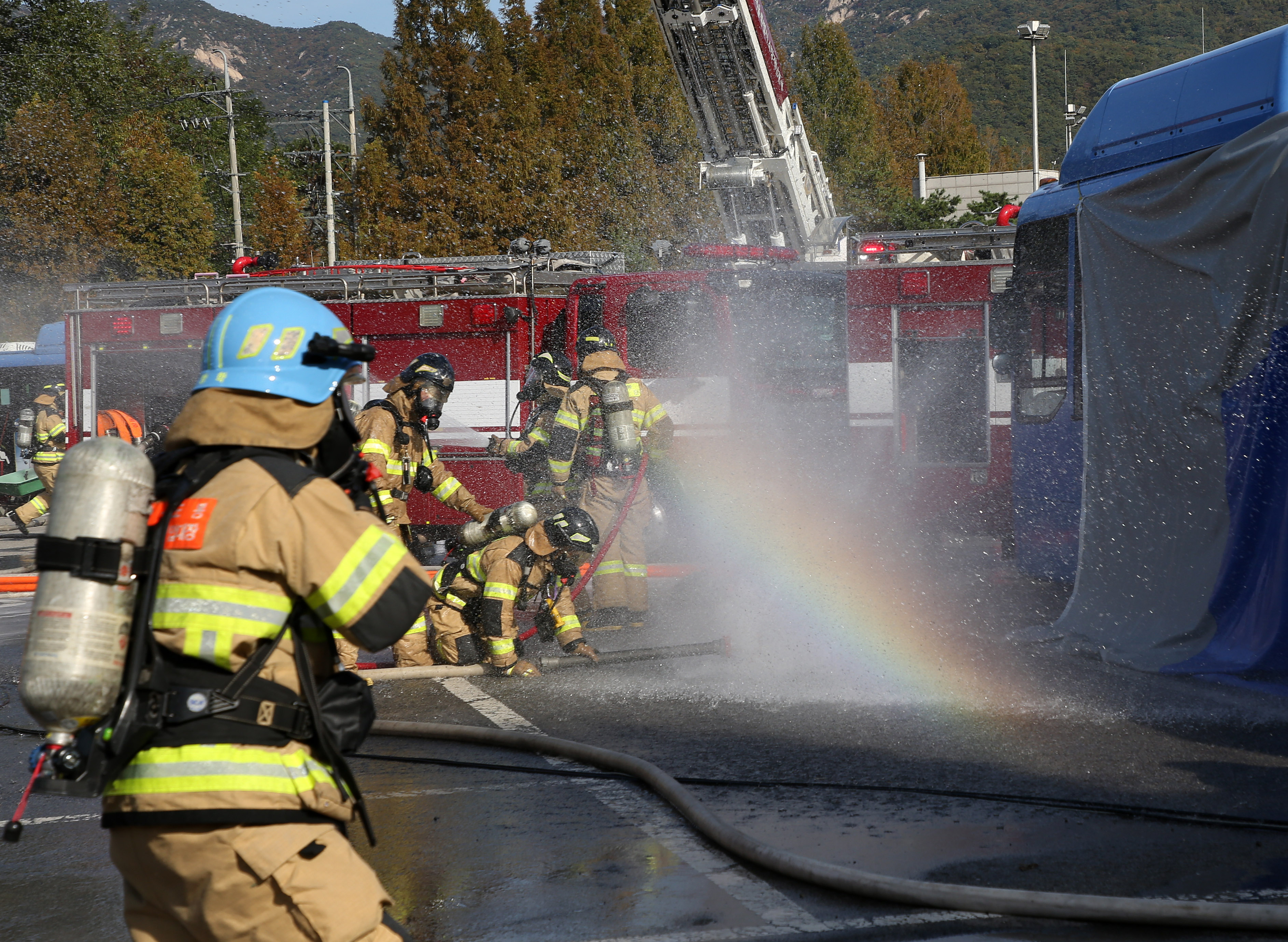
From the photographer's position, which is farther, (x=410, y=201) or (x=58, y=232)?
(x=58, y=232)

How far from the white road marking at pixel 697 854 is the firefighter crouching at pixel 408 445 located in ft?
5.40

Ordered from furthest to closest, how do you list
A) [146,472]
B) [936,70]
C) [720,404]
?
[936,70], [720,404], [146,472]

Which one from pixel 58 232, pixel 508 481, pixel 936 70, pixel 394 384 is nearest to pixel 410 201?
pixel 58 232

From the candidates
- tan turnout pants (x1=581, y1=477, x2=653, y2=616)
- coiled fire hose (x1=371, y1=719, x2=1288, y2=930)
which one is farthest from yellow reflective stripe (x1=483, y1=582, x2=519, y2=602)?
coiled fire hose (x1=371, y1=719, x2=1288, y2=930)

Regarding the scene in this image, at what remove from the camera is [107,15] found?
133 feet

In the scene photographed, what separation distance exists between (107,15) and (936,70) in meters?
30.5

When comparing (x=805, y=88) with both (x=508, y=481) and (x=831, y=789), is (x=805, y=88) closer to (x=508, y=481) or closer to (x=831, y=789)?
(x=508, y=481)

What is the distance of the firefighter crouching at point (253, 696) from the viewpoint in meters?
2.13

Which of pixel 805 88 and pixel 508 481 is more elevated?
pixel 805 88

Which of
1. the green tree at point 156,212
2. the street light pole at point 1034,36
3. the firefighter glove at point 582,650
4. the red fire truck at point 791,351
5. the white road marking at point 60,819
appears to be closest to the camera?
the white road marking at point 60,819

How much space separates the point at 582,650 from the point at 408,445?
5.16 feet

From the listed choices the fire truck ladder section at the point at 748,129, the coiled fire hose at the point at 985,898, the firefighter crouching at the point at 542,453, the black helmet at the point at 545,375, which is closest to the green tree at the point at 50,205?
the fire truck ladder section at the point at 748,129

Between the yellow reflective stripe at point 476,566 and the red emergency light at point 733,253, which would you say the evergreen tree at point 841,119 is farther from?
the yellow reflective stripe at point 476,566

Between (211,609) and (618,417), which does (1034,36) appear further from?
(211,609)
